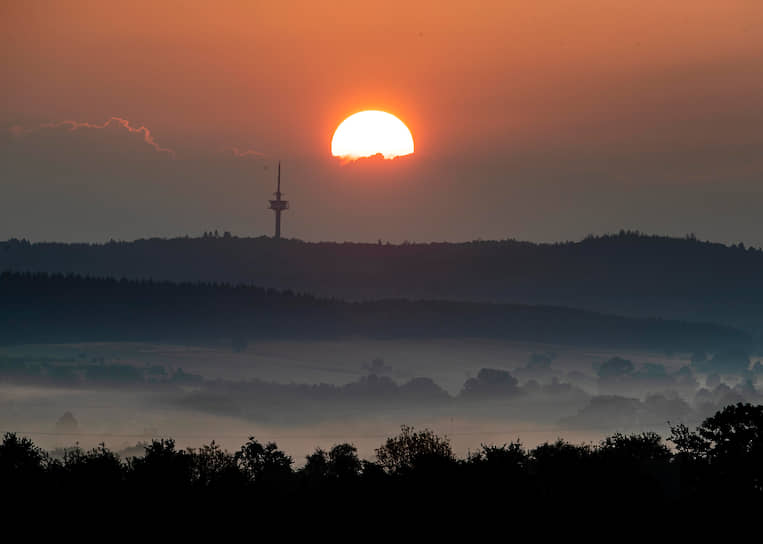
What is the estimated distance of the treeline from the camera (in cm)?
11981

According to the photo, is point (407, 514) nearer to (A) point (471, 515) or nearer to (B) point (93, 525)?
(A) point (471, 515)

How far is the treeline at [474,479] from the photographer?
119812 mm

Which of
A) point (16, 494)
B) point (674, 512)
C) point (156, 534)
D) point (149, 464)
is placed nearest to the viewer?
point (674, 512)

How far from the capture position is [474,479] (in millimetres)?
136750

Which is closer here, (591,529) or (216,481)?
(591,529)

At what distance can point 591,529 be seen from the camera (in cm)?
12112

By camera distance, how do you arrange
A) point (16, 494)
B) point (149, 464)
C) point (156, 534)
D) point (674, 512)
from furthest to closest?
1. point (149, 464)
2. point (16, 494)
3. point (156, 534)
4. point (674, 512)

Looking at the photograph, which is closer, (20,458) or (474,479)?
(474,479)

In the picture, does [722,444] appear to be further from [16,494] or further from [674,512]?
[16,494]

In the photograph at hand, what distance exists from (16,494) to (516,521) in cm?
5031

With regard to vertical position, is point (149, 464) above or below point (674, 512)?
above

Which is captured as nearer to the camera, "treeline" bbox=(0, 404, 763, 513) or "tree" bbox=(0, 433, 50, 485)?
"treeline" bbox=(0, 404, 763, 513)

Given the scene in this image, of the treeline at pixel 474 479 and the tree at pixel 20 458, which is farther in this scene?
the tree at pixel 20 458

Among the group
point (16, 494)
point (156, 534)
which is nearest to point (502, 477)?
point (156, 534)
